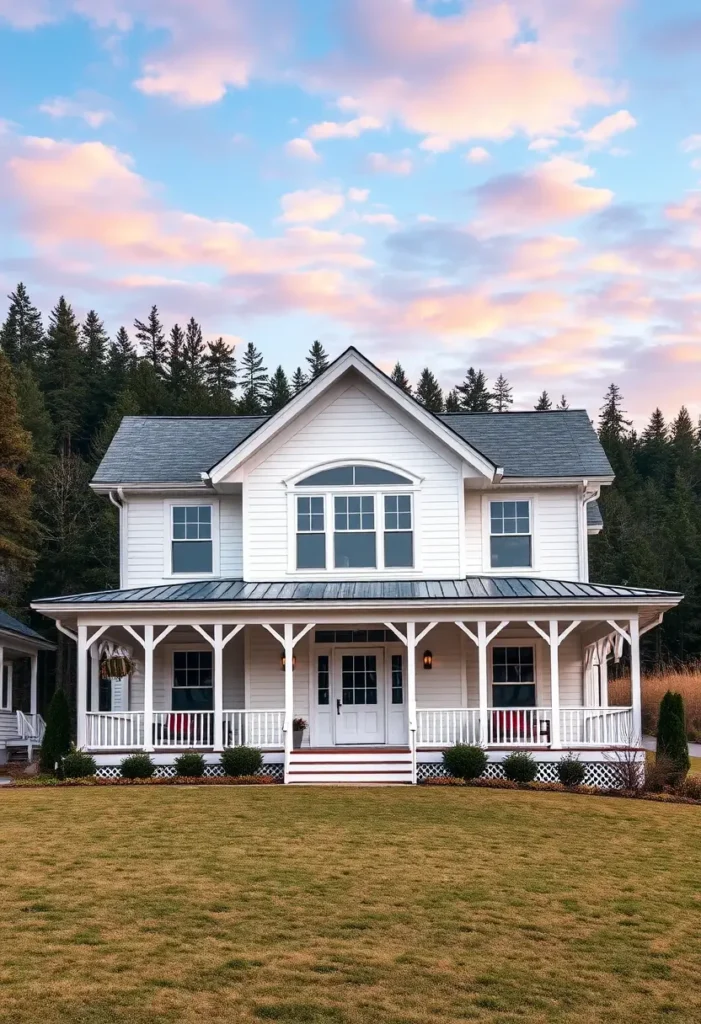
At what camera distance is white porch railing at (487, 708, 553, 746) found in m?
23.3

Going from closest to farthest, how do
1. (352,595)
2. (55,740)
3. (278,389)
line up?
(352,595), (55,740), (278,389)

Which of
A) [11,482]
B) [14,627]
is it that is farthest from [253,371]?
[14,627]

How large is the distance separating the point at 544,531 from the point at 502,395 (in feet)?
267

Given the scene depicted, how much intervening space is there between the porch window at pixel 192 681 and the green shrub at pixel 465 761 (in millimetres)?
6390

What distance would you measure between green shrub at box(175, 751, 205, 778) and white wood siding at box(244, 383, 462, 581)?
4799mm

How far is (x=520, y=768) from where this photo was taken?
73.1 ft

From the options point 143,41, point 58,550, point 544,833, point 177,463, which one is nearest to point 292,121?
point 143,41

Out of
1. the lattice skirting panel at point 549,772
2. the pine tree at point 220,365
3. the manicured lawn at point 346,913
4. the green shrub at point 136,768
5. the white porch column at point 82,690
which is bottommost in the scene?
the manicured lawn at point 346,913

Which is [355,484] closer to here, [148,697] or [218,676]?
[218,676]

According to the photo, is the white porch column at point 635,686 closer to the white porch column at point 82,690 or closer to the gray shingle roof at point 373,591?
the gray shingle roof at point 373,591

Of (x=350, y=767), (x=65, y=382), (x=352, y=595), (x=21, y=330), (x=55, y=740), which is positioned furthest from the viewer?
(x=21, y=330)

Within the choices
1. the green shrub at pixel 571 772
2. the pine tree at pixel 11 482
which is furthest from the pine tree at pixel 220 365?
the green shrub at pixel 571 772

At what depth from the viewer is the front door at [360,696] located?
84.7ft

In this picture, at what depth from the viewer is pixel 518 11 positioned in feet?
63.5
